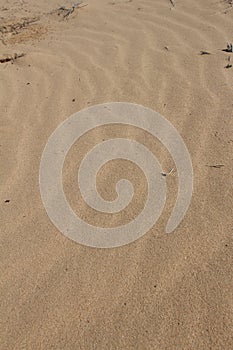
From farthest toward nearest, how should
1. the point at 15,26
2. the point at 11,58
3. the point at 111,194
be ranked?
the point at 15,26 → the point at 11,58 → the point at 111,194

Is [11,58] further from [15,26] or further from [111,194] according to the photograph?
[111,194]

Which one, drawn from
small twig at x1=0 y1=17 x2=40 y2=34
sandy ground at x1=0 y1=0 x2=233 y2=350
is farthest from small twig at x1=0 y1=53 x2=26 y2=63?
small twig at x1=0 y1=17 x2=40 y2=34

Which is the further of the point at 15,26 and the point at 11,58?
the point at 15,26

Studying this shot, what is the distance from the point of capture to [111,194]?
7.98ft

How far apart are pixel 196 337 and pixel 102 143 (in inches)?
55.9

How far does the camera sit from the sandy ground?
1.79 meters

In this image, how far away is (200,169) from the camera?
2.49 m

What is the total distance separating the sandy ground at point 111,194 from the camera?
5.86 ft

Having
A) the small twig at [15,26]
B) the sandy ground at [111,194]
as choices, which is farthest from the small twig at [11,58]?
the small twig at [15,26]

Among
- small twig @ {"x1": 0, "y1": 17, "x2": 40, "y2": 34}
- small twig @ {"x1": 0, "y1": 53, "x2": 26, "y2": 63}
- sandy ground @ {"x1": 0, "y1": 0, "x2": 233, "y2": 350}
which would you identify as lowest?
sandy ground @ {"x1": 0, "y1": 0, "x2": 233, "y2": 350}

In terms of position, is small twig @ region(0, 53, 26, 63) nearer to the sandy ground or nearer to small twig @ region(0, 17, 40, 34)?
the sandy ground

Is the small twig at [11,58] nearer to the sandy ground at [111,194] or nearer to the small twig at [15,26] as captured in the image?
the sandy ground at [111,194]

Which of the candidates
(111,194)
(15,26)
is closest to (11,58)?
(15,26)

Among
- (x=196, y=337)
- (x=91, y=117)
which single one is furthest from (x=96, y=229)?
(x=91, y=117)
